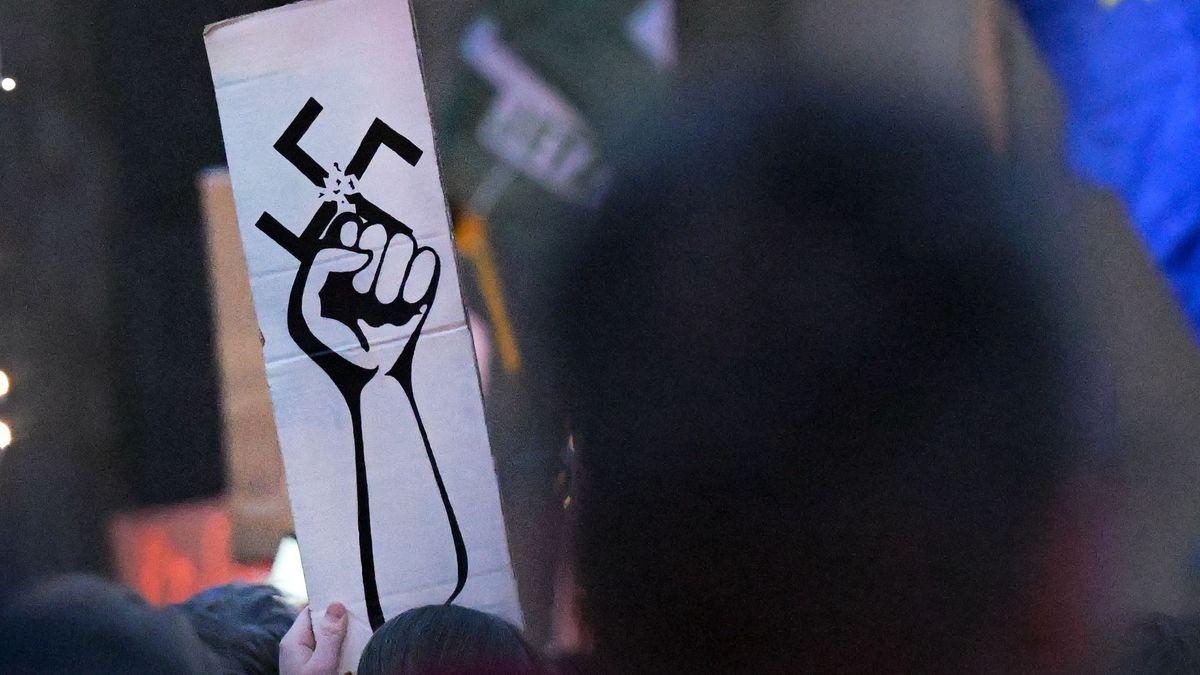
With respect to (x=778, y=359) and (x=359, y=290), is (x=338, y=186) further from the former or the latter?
(x=778, y=359)

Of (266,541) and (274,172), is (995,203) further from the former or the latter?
(266,541)

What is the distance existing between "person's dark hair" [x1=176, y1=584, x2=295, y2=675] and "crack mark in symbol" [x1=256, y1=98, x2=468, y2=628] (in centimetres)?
11

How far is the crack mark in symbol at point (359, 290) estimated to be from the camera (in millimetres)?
941

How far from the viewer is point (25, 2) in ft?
3.25

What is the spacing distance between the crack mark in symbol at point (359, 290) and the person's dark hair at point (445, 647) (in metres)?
0.04

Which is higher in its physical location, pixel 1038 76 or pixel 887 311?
pixel 1038 76

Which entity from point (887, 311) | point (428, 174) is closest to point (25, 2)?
point (428, 174)

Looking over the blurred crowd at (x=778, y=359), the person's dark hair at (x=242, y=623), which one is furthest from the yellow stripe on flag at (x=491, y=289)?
the person's dark hair at (x=242, y=623)

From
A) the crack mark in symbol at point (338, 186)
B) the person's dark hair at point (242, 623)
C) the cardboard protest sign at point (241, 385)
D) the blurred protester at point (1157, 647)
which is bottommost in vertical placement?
the blurred protester at point (1157, 647)

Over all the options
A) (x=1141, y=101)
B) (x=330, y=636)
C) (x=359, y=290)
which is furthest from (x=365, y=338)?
(x=1141, y=101)

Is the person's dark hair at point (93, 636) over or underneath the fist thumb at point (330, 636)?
over

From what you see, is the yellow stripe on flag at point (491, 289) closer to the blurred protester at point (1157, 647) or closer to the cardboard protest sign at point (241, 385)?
the cardboard protest sign at point (241, 385)

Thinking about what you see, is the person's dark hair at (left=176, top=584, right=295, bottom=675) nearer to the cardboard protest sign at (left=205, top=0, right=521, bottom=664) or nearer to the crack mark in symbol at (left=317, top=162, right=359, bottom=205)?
the cardboard protest sign at (left=205, top=0, right=521, bottom=664)

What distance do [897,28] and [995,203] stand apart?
214 millimetres
